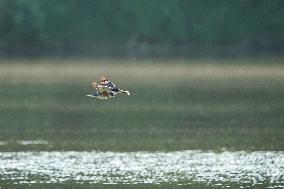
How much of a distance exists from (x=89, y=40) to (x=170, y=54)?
19329mm

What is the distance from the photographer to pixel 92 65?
368 ft

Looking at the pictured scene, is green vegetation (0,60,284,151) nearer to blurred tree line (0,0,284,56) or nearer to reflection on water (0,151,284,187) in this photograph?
reflection on water (0,151,284,187)

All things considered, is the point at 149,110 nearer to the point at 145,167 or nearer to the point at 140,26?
the point at 145,167

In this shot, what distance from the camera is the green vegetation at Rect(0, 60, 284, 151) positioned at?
59.2 m

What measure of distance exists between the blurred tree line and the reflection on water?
285ft

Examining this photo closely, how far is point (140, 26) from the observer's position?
6019 inches

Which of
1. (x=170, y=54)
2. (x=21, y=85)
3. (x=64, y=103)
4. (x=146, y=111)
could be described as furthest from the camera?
(x=170, y=54)

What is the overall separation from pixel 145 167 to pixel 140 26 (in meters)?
103

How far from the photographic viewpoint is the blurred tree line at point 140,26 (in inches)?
5758

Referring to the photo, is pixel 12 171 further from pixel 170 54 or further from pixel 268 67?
pixel 170 54

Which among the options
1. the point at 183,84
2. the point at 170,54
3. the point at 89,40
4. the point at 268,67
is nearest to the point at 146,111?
the point at 183,84

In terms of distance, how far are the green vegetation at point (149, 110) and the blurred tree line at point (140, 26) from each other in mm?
39633

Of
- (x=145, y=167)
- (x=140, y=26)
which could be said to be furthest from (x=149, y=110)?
(x=140, y=26)

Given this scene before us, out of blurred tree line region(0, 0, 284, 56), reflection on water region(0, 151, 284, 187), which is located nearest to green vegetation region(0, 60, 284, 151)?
reflection on water region(0, 151, 284, 187)
